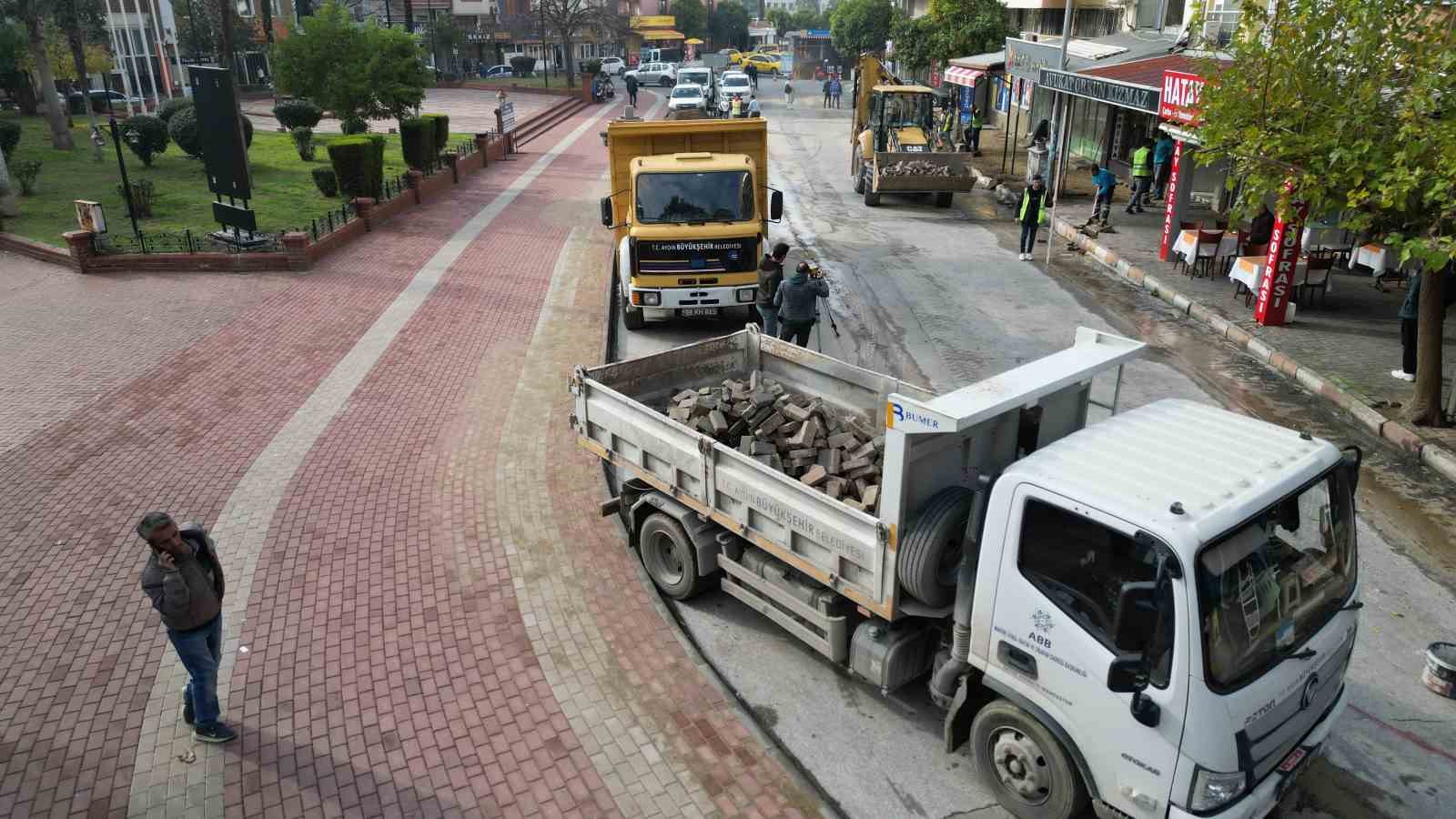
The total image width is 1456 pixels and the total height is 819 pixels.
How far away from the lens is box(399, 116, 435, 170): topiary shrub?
24656 millimetres

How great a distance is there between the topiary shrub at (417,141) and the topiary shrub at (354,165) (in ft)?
9.86

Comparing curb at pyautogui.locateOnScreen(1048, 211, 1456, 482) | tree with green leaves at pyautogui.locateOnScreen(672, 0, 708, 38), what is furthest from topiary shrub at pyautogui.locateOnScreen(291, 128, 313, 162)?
tree with green leaves at pyautogui.locateOnScreen(672, 0, 708, 38)

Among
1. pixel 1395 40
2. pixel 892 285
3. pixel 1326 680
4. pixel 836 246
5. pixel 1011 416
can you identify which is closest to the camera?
pixel 1326 680

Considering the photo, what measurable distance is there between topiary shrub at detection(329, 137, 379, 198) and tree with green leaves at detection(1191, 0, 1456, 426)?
17.3 metres

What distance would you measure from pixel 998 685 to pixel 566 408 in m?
7.26

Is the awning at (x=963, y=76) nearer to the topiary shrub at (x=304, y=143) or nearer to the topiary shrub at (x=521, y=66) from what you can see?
the topiary shrub at (x=304, y=143)

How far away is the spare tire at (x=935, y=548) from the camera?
5438 mm

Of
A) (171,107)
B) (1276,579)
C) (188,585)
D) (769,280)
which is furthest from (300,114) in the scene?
(1276,579)

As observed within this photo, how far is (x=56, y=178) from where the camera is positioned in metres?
23.4

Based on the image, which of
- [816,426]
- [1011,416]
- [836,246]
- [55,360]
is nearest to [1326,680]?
[1011,416]

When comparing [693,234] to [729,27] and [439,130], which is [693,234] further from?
[729,27]

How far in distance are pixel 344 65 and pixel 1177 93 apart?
2065 centimetres

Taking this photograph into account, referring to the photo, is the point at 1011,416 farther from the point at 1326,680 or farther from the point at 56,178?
the point at 56,178

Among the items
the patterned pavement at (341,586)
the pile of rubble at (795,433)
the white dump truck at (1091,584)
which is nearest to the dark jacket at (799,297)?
the patterned pavement at (341,586)
